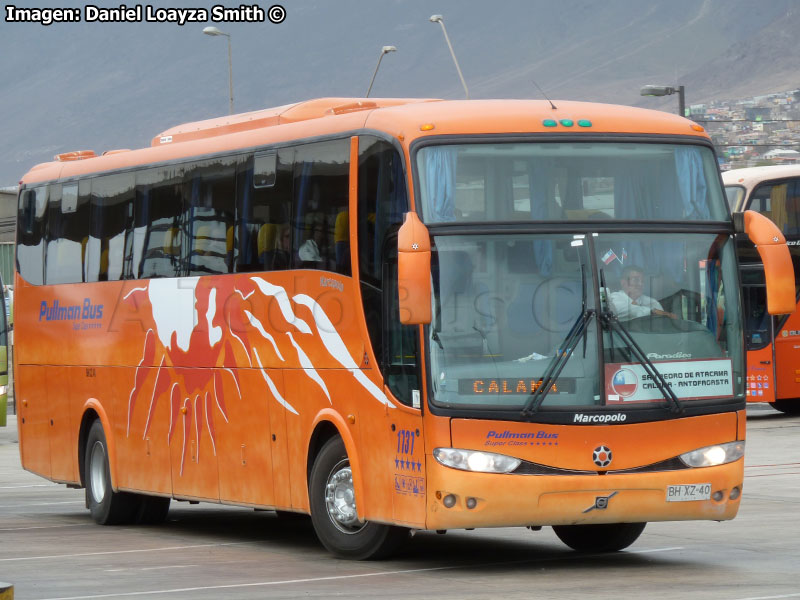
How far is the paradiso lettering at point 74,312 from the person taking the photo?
57.9ft

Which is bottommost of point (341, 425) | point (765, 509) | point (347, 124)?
point (765, 509)

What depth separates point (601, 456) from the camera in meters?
11.8

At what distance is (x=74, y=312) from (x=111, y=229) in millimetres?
1217

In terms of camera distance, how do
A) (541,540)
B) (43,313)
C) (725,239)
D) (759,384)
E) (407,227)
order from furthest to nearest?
1. (759,384)
2. (43,313)
3. (541,540)
4. (725,239)
5. (407,227)

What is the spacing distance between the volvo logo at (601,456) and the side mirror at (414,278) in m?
1.50

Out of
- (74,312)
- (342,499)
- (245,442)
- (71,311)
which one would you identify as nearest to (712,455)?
(342,499)

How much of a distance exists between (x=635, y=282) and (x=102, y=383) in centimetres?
730

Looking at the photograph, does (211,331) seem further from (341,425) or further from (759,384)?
Answer: (759,384)

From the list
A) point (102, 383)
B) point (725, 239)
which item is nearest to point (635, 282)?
point (725, 239)

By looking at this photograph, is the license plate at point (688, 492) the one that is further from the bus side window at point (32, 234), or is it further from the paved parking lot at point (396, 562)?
the bus side window at point (32, 234)

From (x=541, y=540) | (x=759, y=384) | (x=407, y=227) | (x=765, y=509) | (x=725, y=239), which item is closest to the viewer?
(x=407, y=227)

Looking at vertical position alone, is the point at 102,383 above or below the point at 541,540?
above

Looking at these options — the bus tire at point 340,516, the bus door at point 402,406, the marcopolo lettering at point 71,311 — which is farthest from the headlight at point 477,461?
the marcopolo lettering at point 71,311

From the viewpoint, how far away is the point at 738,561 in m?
12.8
